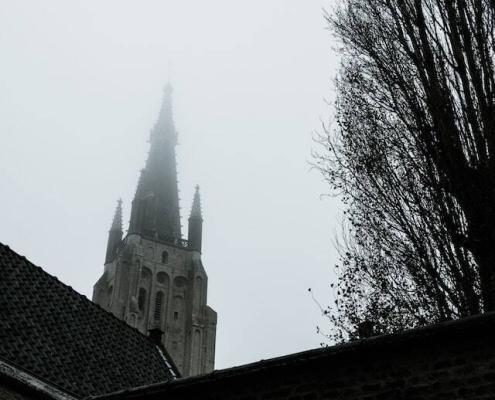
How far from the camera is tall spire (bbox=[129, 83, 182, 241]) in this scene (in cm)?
6038

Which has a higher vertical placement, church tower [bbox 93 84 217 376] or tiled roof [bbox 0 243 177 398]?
church tower [bbox 93 84 217 376]

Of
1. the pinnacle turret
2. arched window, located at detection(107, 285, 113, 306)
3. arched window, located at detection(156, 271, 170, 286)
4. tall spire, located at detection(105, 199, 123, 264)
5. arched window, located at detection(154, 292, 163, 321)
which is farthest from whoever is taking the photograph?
the pinnacle turret

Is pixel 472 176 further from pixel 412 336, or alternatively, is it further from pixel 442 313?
pixel 412 336

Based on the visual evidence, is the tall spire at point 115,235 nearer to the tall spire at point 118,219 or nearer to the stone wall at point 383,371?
the tall spire at point 118,219

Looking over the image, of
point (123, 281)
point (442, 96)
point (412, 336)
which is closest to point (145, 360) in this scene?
point (442, 96)

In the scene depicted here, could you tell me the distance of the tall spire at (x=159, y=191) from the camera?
198 ft

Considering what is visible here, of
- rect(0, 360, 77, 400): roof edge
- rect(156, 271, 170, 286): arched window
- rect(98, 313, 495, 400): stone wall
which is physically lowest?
rect(98, 313, 495, 400): stone wall

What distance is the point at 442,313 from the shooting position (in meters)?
10.8

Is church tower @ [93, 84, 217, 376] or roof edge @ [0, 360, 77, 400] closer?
roof edge @ [0, 360, 77, 400]

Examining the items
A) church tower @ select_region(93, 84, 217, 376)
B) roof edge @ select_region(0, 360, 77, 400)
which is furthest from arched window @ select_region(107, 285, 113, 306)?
roof edge @ select_region(0, 360, 77, 400)

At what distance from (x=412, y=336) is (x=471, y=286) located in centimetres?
315

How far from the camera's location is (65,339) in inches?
630

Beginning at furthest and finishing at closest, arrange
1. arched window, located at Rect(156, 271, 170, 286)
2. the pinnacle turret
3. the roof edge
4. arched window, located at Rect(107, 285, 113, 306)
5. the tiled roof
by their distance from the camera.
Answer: the pinnacle turret < arched window, located at Rect(156, 271, 170, 286) < arched window, located at Rect(107, 285, 113, 306) < the tiled roof < the roof edge

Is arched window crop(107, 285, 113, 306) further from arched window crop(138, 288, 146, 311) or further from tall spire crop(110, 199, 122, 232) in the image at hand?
tall spire crop(110, 199, 122, 232)
